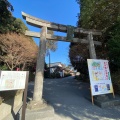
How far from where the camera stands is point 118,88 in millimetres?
8219

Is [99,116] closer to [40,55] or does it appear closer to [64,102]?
[64,102]

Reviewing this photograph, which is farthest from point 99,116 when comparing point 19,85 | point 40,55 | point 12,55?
point 12,55

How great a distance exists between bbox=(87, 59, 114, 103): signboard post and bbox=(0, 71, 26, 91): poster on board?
3472 millimetres

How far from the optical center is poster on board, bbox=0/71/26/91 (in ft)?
14.5

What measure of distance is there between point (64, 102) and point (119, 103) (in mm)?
2562

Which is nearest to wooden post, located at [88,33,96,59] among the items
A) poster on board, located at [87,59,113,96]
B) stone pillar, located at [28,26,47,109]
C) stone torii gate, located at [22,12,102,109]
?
stone torii gate, located at [22,12,102,109]

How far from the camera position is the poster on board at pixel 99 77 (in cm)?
700

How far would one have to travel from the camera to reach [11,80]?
15.0ft

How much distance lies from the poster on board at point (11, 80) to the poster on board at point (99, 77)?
136 inches

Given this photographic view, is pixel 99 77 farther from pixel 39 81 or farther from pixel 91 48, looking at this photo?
pixel 39 81

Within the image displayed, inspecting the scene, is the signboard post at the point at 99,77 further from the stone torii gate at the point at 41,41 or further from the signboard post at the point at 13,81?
the signboard post at the point at 13,81

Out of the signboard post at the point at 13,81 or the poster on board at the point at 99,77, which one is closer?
the signboard post at the point at 13,81

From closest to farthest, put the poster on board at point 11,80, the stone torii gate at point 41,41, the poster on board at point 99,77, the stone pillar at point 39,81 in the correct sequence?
1. the poster on board at point 11,80
2. the stone pillar at point 39,81
3. the stone torii gate at point 41,41
4. the poster on board at point 99,77

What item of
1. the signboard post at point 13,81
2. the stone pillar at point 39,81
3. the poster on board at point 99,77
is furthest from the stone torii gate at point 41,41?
the signboard post at point 13,81
